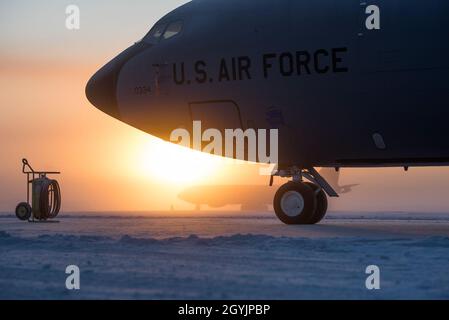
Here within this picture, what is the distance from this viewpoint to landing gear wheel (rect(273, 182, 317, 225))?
19.6 m

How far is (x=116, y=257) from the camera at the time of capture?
34.9 feet

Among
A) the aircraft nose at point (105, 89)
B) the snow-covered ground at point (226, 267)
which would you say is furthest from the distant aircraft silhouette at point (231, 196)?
the snow-covered ground at point (226, 267)

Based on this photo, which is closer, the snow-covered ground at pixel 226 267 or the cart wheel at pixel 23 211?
the snow-covered ground at pixel 226 267

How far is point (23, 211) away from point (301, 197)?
12072 millimetres

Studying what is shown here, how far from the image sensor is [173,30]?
20562 mm

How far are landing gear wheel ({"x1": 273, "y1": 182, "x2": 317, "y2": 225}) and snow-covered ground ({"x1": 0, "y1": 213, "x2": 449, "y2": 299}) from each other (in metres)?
5.50

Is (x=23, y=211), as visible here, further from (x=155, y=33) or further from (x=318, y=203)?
(x=318, y=203)

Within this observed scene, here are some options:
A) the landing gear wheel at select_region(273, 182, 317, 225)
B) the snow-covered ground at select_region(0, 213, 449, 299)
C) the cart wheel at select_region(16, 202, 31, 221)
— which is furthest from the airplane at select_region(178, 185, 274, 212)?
the snow-covered ground at select_region(0, 213, 449, 299)

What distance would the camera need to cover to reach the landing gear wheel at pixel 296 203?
19.6 meters

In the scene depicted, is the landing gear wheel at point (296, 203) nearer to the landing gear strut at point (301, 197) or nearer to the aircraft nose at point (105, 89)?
the landing gear strut at point (301, 197)

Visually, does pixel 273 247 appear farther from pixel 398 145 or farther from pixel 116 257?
pixel 398 145

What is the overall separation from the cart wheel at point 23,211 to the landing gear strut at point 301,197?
439 inches

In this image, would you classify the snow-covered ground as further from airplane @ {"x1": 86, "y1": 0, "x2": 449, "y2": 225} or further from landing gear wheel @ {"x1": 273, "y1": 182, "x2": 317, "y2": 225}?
landing gear wheel @ {"x1": 273, "y1": 182, "x2": 317, "y2": 225}
